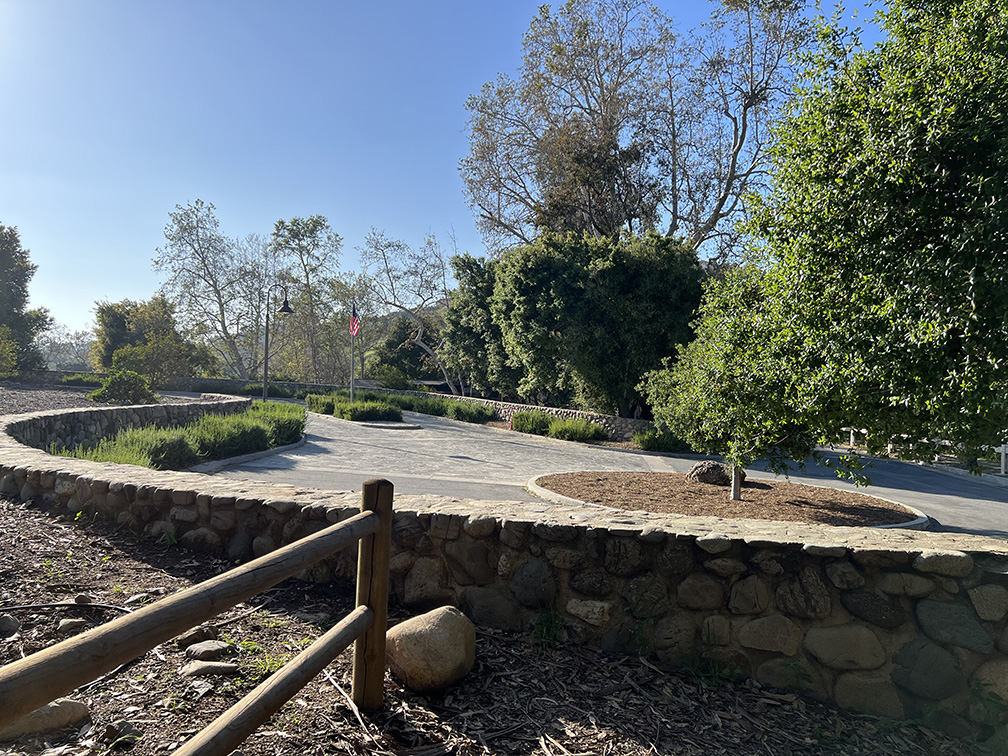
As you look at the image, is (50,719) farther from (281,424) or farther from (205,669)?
(281,424)

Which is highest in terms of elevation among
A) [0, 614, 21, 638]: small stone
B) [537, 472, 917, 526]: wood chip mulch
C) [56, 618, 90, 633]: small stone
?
[0, 614, 21, 638]: small stone

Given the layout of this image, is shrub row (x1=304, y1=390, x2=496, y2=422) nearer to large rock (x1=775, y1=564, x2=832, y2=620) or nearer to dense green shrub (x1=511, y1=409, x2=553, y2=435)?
dense green shrub (x1=511, y1=409, x2=553, y2=435)

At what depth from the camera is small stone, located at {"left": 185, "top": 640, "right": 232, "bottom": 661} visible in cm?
323

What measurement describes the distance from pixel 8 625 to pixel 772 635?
4.28 m

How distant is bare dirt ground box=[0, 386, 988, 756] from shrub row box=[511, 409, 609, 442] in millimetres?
15904

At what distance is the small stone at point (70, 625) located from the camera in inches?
129

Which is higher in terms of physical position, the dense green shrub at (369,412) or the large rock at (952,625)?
the large rock at (952,625)

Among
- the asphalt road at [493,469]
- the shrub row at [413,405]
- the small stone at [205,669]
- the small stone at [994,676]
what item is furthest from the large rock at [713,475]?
the shrub row at [413,405]

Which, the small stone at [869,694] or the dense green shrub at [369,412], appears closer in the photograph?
the small stone at [869,694]

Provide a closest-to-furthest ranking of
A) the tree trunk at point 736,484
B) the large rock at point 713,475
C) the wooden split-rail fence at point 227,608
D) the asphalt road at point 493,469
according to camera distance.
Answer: the wooden split-rail fence at point 227,608 → the tree trunk at point 736,484 → the asphalt road at point 493,469 → the large rock at point 713,475

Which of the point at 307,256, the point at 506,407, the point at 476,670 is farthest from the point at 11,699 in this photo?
the point at 307,256

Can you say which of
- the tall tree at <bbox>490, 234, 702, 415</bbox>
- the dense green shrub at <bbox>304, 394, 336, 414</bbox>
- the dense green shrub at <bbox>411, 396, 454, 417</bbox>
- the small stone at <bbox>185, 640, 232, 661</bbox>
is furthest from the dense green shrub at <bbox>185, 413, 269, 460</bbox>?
the dense green shrub at <bbox>411, 396, 454, 417</bbox>

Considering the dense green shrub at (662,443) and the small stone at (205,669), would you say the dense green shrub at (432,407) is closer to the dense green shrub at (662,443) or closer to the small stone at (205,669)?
the dense green shrub at (662,443)

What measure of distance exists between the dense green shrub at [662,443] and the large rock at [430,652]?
588 inches
